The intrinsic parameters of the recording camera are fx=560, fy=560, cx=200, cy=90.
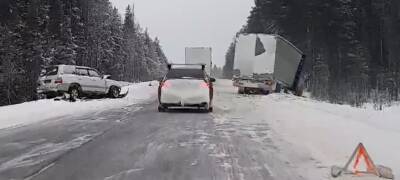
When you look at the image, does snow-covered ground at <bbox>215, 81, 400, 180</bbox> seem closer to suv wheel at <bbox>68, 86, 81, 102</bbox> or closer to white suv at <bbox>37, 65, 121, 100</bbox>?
suv wheel at <bbox>68, 86, 81, 102</bbox>

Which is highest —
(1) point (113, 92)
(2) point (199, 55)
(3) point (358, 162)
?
(2) point (199, 55)

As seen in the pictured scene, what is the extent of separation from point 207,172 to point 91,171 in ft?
5.94

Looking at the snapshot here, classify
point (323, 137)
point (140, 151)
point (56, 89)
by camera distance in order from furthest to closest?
point (56, 89)
point (323, 137)
point (140, 151)

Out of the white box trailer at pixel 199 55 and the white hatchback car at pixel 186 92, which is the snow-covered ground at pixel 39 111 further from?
the white box trailer at pixel 199 55

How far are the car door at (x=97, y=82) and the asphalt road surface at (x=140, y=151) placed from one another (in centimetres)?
1198

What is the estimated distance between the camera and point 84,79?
2791 cm

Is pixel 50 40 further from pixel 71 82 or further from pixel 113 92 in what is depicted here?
pixel 71 82

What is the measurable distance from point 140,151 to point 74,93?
16747 millimetres

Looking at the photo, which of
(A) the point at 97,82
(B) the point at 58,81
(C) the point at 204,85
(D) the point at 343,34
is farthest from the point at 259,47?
(D) the point at 343,34

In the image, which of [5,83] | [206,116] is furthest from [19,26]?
[206,116]

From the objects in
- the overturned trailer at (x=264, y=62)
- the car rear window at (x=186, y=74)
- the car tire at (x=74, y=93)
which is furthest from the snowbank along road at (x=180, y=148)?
the overturned trailer at (x=264, y=62)

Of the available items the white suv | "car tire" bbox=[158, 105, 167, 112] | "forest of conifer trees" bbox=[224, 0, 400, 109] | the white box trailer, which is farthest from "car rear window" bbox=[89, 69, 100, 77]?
the white box trailer

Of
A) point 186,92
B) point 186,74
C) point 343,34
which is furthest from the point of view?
point 343,34

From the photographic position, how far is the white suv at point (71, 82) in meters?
26.2
